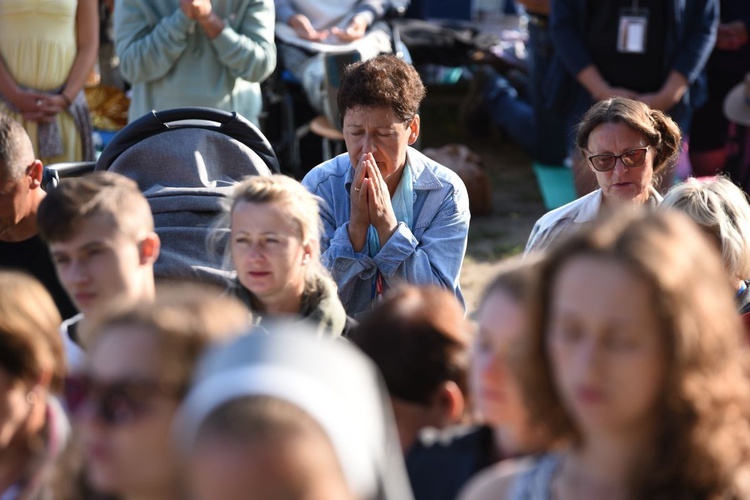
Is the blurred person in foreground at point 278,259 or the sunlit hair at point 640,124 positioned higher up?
the sunlit hair at point 640,124

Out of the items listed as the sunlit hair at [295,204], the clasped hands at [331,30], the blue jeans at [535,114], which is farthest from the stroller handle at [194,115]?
the blue jeans at [535,114]

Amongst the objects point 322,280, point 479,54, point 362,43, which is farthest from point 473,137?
point 322,280

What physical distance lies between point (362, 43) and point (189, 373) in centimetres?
550

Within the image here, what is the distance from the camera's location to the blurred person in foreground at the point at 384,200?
3684mm

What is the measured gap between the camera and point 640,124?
3.70 m

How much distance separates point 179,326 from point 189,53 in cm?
400

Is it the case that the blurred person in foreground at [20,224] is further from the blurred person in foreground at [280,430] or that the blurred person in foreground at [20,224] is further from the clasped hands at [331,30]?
the clasped hands at [331,30]

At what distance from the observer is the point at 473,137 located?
945cm

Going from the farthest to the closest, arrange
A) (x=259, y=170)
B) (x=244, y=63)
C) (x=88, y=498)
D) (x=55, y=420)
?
(x=244, y=63)
(x=259, y=170)
(x=55, y=420)
(x=88, y=498)

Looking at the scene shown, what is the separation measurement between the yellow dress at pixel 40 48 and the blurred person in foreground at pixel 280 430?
440 cm

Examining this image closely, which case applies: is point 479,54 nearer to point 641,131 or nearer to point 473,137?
point 473,137

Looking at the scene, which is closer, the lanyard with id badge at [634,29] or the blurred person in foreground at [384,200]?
the blurred person in foreground at [384,200]

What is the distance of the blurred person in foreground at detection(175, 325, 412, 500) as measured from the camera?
1.33 meters

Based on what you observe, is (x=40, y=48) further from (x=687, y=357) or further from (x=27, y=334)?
(x=687, y=357)
